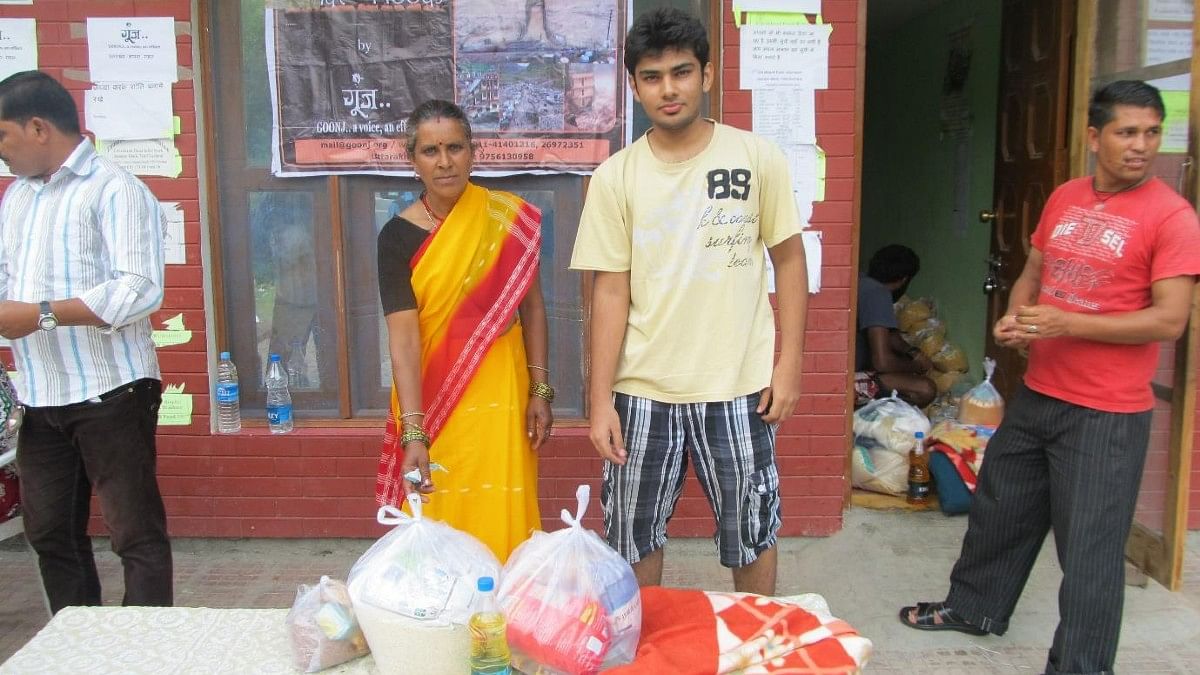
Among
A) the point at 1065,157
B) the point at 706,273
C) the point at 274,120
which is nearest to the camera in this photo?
the point at 706,273

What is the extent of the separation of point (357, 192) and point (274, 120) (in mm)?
444

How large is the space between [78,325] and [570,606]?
178 centimetres

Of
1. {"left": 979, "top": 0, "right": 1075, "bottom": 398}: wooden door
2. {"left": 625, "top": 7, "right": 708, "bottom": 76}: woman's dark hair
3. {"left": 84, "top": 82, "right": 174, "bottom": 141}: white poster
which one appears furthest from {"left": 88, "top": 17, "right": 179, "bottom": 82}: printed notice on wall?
{"left": 979, "top": 0, "right": 1075, "bottom": 398}: wooden door

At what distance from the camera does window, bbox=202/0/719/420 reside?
4020 mm

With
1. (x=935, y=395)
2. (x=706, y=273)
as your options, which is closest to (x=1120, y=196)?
(x=706, y=273)

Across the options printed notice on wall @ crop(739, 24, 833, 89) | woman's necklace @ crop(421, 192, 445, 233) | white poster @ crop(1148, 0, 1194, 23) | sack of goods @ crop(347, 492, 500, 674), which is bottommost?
sack of goods @ crop(347, 492, 500, 674)

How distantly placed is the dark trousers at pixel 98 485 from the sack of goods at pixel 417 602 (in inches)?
54.5

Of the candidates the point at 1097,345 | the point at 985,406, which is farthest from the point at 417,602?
the point at 985,406

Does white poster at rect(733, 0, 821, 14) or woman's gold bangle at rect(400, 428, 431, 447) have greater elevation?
white poster at rect(733, 0, 821, 14)

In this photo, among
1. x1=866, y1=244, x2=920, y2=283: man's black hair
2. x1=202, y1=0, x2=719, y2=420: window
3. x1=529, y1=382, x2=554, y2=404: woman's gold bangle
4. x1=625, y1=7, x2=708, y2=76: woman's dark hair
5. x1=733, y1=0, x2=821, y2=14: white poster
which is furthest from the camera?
x1=866, y1=244, x2=920, y2=283: man's black hair

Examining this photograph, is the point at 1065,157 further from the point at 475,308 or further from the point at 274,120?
the point at 274,120

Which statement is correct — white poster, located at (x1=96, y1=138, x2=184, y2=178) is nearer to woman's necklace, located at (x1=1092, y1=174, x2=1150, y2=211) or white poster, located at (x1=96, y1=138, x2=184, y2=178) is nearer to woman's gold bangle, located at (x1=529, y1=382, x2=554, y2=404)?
woman's gold bangle, located at (x1=529, y1=382, x2=554, y2=404)

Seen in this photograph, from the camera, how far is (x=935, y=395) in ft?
17.8

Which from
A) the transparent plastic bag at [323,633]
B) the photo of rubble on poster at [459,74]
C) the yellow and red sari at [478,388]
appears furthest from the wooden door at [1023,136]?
the transparent plastic bag at [323,633]
